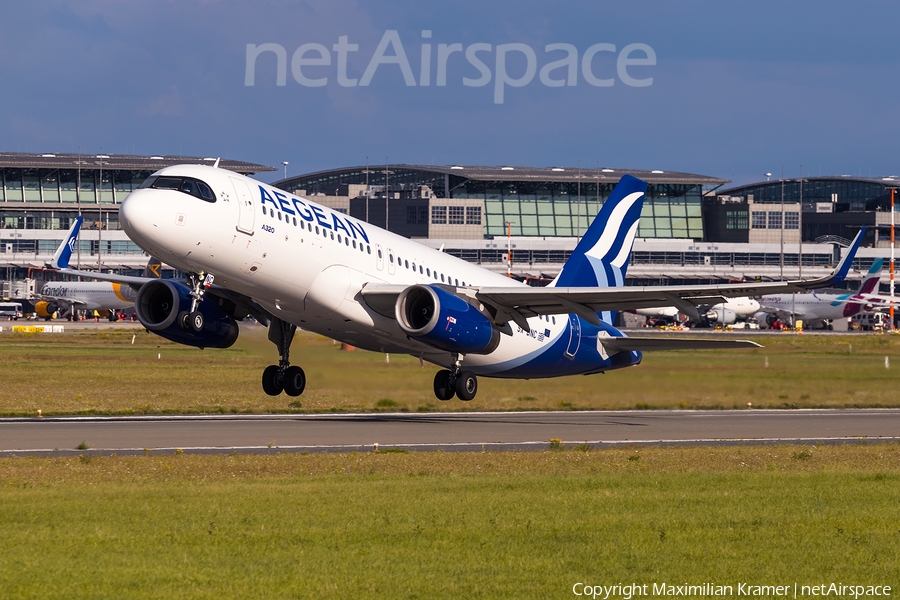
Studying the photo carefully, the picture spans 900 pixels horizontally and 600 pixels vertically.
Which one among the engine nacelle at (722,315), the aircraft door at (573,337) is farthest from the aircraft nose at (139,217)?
the engine nacelle at (722,315)

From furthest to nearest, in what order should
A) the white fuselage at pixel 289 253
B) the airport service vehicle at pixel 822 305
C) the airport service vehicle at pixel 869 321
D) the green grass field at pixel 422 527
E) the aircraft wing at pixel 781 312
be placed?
the airport service vehicle at pixel 869 321 → the aircraft wing at pixel 781 312 → the airport service vehicle at pixel 822 305 → the white fuselage at pixel 289 253 → the green grass field at pixel 422 527

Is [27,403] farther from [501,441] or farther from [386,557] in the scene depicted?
[386,557]

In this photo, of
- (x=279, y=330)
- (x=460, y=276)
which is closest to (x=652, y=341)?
(x=460, y=276)

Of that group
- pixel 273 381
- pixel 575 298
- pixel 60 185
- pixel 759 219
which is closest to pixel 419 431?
pixel 273 381

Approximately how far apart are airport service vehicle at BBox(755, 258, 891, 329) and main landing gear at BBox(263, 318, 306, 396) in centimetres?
11322

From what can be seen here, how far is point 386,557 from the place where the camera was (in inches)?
497

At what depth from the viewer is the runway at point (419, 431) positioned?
87.6 ft

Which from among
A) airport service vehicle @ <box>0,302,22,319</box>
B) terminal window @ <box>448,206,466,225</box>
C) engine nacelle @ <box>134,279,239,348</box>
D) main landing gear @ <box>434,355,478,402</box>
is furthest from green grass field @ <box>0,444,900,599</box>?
terminal window @ <box>448,206,466,225</box>

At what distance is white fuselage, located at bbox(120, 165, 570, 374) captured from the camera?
2506 centimetres

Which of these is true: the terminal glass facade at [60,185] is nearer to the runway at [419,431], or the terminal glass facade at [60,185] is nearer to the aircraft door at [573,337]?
the runway at [419,431]

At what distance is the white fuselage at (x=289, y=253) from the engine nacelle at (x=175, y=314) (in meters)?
2.60

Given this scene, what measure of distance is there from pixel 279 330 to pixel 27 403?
40.5 feet

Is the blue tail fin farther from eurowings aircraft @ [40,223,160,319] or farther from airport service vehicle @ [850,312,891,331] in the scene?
airport service vehicle @ [850,312,891,331]

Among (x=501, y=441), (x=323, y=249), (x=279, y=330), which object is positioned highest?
(x=323, y=249)
